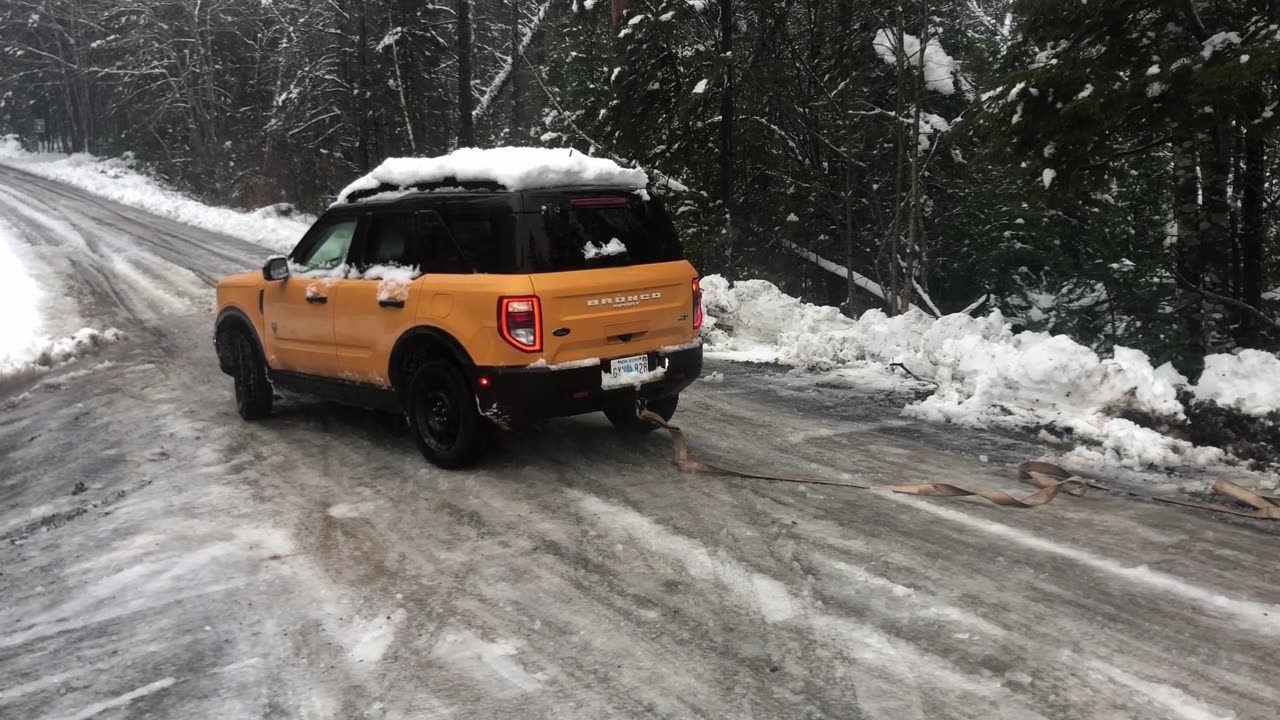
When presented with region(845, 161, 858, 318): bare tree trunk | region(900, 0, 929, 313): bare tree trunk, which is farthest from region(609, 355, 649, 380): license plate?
region(845, 161, 858, 318): bare tree trunk

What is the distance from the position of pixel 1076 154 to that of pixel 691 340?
15.9 feet

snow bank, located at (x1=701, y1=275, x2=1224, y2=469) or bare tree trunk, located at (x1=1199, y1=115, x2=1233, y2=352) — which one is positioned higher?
bare tree trunk, located at (x1=1199, y1=115, x2=1233, y2=352)

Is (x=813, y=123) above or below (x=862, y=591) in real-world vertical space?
above

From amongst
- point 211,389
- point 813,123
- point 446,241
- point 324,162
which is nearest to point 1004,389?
point 446,241

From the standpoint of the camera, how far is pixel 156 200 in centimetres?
3228

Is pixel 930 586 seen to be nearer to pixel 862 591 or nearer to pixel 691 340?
pixel 862 591

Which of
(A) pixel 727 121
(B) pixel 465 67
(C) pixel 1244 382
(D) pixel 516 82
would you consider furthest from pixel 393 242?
(D) pixel 516 82

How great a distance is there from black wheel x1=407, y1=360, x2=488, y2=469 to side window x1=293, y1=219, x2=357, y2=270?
1302 mm

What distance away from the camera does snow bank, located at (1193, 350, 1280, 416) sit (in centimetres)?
644

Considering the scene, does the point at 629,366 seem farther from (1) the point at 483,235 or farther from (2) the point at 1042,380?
(2) the point at 1042,380

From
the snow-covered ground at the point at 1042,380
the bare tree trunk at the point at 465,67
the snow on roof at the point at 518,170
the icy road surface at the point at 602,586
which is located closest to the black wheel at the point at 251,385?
the icy road surface at the point at 602,586

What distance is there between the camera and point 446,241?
5.88 meters

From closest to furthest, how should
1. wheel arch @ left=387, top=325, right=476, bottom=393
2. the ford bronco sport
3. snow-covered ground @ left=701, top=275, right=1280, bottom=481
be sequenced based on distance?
the ford bronco sport < wheel arch @ left=387, top=325, right=476, bottom=393 < snow-covered ground @ left=701, top=275, right=1280, bottom=481

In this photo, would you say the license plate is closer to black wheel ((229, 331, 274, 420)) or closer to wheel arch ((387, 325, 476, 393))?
wheel arch ((387, 325, 476, 393))
